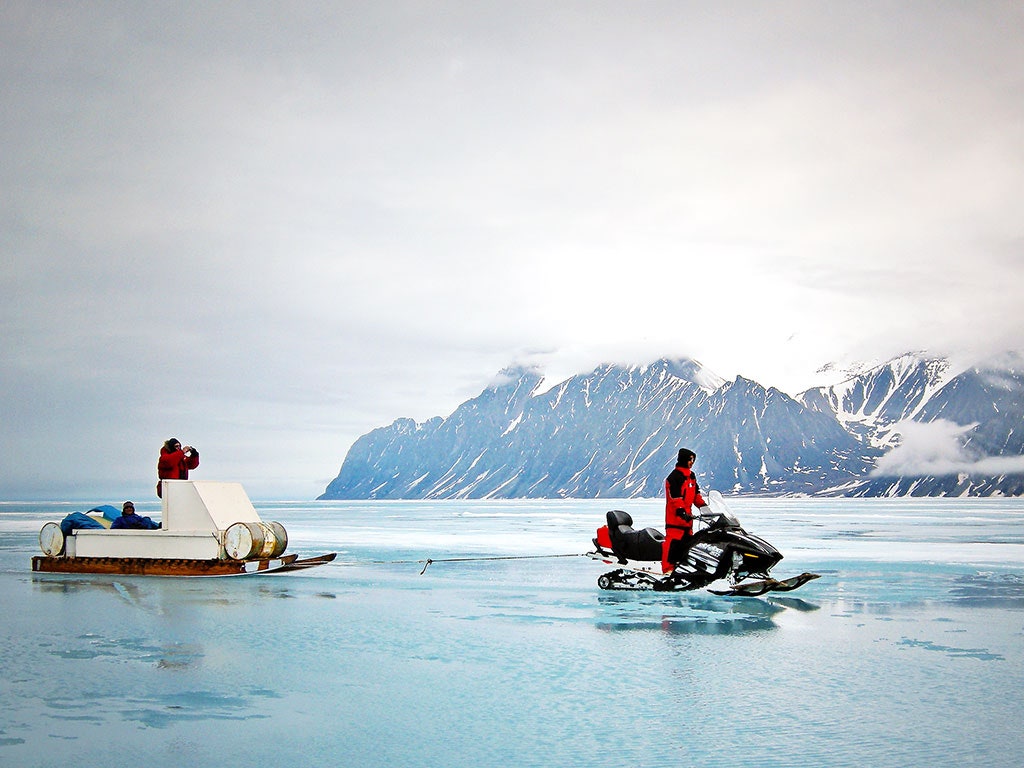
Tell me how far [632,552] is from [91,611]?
815cm

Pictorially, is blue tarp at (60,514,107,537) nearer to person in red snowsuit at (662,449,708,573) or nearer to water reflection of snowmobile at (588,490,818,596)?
water reflection of snowmobile at (588,490,818,596)

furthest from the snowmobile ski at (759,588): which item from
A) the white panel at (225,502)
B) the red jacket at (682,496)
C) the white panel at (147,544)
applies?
the white panel at (147,544)

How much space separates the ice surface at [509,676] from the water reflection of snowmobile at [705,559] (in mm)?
285

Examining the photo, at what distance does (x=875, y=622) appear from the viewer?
12047 millimetres

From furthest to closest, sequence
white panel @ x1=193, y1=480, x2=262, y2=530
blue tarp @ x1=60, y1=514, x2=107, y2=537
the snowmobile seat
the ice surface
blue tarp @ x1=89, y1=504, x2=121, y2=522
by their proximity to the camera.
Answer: blue tarp @ x1=89, y1=504, x2=121, y2=522, blue tarp @ x1=60, y1=514, x2=107, y2=537, white panel @ x1=193, y1=480, x2=262, y2=530, the snowmobile seat, the ice surface

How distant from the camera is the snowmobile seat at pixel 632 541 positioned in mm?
15273

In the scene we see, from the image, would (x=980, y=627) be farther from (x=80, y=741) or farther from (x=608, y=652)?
(x=80, y=741)

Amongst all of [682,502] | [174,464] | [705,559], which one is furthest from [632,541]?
[174,464]

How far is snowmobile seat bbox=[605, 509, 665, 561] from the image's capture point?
1527 cm

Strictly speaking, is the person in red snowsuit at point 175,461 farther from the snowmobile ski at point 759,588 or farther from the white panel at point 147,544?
the snowmobile ski at point 759,588

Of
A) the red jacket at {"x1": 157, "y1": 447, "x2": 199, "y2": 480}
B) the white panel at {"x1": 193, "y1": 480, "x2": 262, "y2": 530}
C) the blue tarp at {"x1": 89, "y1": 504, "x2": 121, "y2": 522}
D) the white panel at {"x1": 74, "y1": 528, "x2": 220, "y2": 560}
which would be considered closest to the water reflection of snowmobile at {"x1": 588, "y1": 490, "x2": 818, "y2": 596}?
the white panel at {"x1": 193, "y1": 480, "x2": 262, "y2": 530}

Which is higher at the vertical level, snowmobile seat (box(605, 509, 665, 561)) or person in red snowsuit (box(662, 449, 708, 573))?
person in red snowsuit (box(662, 449, 708, 573))

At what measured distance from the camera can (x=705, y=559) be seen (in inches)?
563

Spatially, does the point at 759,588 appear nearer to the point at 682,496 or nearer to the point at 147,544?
the point at 682,496
